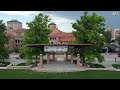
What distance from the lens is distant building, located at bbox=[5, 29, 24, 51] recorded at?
909 cm

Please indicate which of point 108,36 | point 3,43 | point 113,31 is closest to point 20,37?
point 3,43

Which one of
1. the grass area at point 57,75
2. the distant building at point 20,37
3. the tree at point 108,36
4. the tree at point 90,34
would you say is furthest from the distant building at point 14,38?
the tree at point 108,36

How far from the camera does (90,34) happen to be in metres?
8.52

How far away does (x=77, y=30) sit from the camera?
8.72m

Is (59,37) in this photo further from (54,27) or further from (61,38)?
(54,27)

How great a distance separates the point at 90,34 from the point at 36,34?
194 cm

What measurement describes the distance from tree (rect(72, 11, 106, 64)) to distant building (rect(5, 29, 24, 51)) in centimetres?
210

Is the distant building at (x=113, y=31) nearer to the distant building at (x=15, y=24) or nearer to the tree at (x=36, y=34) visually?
the tree at (x=36, y=34)
